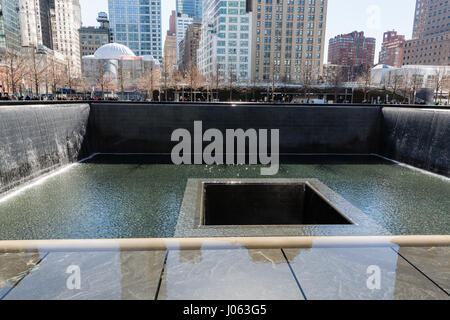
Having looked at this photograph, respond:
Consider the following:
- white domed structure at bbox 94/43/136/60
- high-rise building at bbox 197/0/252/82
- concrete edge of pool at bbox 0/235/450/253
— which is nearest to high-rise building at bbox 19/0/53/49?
A: white domed structure at bbox 94/43/136/60

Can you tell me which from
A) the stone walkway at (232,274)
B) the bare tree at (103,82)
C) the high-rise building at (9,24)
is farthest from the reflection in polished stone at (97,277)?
the high-rise building at (9,24)

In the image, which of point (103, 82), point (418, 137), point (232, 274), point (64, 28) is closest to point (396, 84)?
point (418, 137)

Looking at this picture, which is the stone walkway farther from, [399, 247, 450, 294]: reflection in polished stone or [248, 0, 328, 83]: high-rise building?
[248, 0, 328, 83]: high-rise building

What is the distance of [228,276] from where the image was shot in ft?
9.32

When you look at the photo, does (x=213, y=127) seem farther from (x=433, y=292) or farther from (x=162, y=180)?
(x=433, y=292)

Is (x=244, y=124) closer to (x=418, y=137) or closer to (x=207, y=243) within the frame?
(x=418, y=137)

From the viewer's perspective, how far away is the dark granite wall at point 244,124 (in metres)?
16.0

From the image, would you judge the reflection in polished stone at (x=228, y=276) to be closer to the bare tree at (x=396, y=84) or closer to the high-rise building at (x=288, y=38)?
the bare tree at (x=396, y=84)

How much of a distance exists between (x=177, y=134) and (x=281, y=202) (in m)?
8.00

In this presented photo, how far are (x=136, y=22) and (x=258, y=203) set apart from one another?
17147cm

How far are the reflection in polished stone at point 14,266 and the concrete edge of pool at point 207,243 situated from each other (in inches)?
3.1

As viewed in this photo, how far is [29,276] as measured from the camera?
9.25ft

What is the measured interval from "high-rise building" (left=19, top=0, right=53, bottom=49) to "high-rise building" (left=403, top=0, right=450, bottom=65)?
123 metres
